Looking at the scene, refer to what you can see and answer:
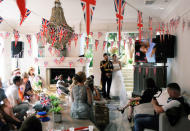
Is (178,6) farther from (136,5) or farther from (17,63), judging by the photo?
(17,63)

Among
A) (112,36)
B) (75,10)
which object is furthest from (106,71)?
(112,36)

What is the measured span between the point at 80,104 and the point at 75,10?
363 centimetres

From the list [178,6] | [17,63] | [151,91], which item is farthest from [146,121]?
[17,63]

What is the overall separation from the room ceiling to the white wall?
0.50 meters

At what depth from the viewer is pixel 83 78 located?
2801mm

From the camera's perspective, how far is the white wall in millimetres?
3629

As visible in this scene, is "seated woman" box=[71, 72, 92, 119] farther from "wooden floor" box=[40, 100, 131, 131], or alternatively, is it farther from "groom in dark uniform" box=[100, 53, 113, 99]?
"groom in dark uniform" box=[100, 53, 113, 99]

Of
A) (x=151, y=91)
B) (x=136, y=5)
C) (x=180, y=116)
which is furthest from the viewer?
(x=136, y=5)

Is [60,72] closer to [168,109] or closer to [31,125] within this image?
[168,109]

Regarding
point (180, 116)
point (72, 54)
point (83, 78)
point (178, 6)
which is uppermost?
point (178, 6)

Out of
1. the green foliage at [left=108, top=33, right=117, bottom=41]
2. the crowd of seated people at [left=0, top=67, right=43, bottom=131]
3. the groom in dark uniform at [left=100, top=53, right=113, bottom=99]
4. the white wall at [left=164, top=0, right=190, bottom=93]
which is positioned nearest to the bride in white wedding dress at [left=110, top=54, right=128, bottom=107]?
the groom in dark uniform at [left=100, top=53, right=113, bottom=99]

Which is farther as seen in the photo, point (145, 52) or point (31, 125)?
point (145, 52)

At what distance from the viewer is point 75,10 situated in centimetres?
554

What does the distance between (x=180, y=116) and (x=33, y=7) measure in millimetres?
4636
